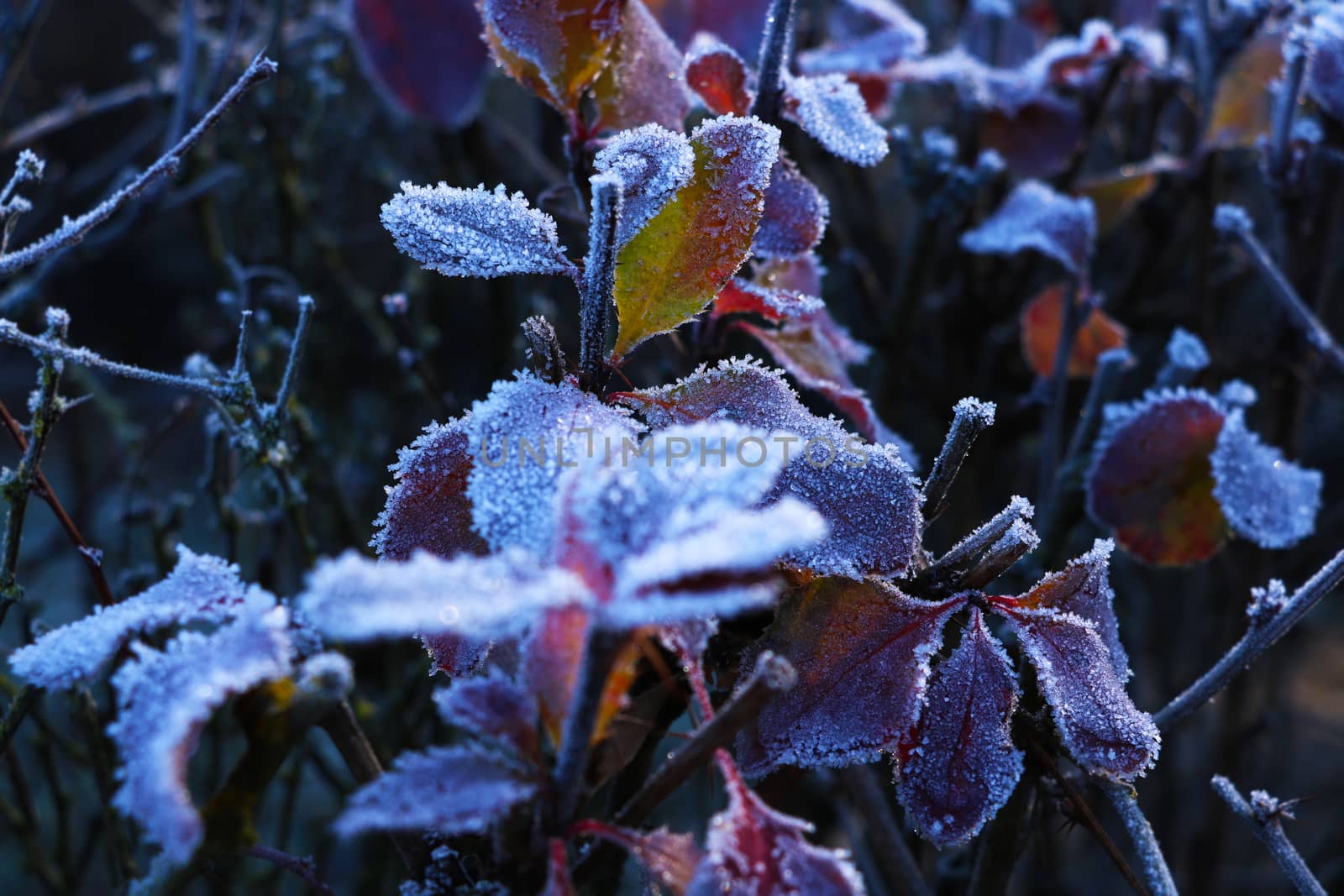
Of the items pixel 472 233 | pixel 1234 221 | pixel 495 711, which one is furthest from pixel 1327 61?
pixel 495 711

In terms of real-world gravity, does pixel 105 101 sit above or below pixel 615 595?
above

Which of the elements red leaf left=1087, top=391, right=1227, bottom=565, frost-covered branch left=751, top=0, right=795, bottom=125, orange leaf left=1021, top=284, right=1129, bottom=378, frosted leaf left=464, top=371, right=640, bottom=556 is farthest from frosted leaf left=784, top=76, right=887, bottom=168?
orange leaf left=1021, top=284, right=1129, bottom=378

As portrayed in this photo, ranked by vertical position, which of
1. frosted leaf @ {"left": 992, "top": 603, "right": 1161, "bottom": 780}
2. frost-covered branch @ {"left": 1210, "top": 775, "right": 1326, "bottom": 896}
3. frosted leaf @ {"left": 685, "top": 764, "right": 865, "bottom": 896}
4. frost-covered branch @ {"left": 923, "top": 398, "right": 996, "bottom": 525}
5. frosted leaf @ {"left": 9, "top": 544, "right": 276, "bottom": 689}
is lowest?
frost-covered branch @ {"left": 1210, "top": 775, "right": 1326, "bottom": 896}

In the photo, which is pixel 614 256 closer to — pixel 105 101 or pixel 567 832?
pixel 567 832

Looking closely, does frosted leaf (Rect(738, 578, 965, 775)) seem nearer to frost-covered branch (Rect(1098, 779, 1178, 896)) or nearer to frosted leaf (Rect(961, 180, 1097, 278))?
frost-covered branch (Rect(1098, 779, 1178, 896))

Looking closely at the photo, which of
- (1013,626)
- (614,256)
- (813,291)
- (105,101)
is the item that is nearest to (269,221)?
(105,101)

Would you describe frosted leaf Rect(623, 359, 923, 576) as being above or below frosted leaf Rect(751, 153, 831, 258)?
below

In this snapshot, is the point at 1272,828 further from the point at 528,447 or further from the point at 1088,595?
the point at 528,447

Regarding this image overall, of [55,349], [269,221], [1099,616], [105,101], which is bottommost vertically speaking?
[1099,616]
